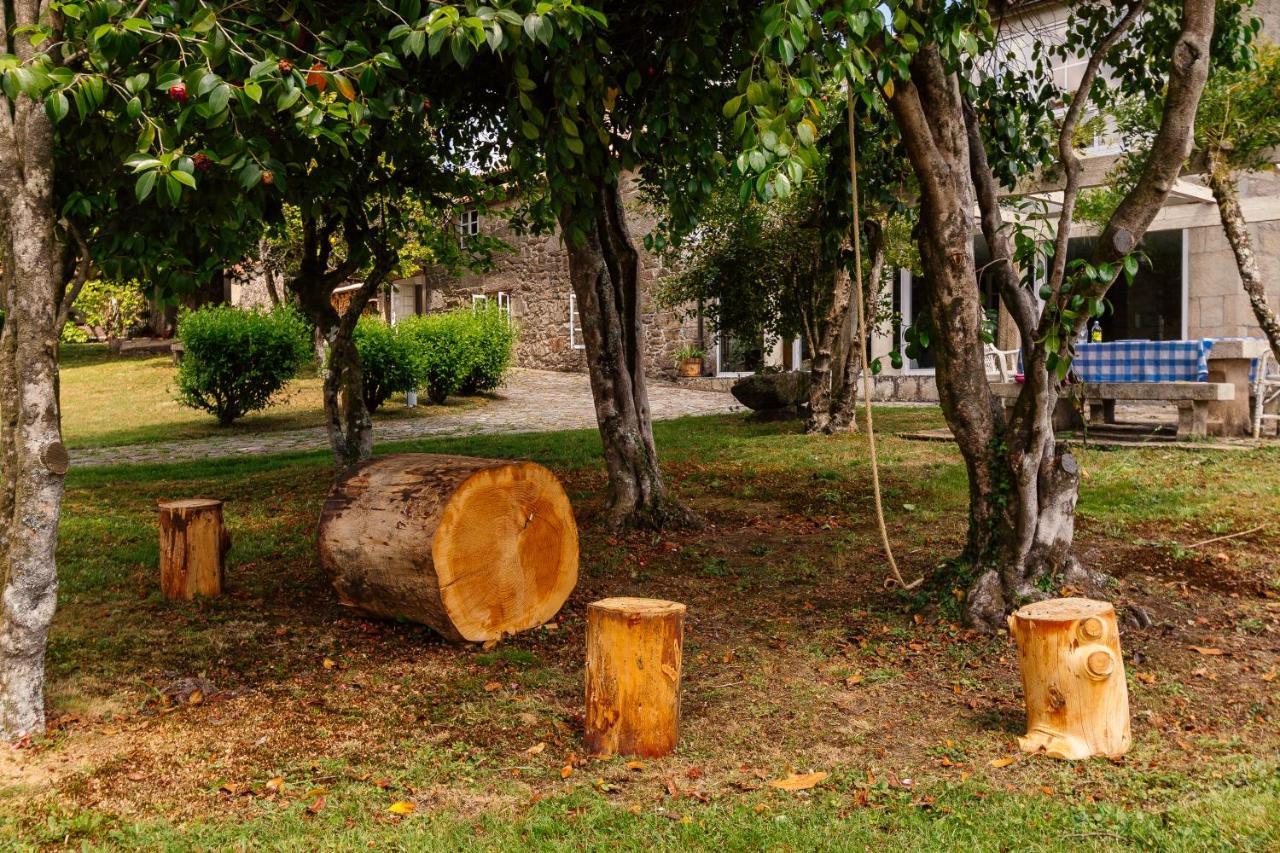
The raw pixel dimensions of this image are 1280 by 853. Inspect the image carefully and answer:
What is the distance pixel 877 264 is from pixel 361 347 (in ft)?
26.3

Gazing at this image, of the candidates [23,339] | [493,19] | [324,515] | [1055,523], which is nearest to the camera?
[493,19]

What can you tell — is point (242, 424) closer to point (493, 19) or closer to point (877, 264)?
point (877, 264)

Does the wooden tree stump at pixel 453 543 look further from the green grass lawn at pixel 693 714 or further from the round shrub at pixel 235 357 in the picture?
the round shrub at pixel 235 357

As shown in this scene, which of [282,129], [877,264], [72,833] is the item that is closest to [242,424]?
[877,264]

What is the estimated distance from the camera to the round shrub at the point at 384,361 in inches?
604

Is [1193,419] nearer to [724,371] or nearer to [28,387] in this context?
[28,387]

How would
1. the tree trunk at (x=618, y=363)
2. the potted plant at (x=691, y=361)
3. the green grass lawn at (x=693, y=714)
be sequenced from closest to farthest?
the green grass lawn at (x=693, y=714) → the tree trunk at (x=618, y=363) → the potted plant at (x=691, y=361)

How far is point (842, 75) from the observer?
11.8 feet

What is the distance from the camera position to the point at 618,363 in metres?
6.89

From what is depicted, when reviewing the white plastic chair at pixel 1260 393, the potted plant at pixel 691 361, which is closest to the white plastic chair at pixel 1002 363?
the white plastic chair at pixel 1260 393

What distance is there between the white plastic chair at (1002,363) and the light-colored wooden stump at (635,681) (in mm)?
8647

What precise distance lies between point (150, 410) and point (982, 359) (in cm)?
1492

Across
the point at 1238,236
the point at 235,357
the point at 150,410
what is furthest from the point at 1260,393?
the point at 150,410

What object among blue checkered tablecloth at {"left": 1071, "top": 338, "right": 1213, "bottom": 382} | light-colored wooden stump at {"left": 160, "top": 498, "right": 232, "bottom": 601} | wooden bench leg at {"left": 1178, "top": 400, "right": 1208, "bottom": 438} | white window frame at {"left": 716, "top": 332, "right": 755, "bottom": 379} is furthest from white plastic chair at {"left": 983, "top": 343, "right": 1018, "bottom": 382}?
light-colored wooden stump at {"left": 160, "top": 498, "right": 232, "bottom": 601}
